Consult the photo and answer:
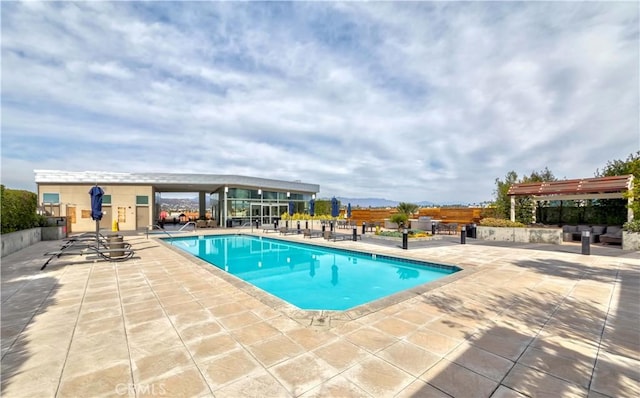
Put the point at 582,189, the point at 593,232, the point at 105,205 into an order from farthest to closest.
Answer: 1. the point at 105,205
2. the point at 593,232
3. the point at 582,189

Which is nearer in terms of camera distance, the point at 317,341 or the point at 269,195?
the point at 317,341

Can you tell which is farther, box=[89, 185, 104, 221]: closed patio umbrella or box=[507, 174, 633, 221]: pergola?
box=[507, 174, 633, 221]: pergola

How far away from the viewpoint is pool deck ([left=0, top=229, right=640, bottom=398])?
227cm

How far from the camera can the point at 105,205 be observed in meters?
18.4

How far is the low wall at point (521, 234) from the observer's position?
477 inches

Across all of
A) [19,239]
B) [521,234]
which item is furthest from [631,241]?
[19,239]

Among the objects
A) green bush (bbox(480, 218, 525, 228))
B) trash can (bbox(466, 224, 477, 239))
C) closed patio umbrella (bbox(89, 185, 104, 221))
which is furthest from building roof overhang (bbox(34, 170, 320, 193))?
green bush (bbox(480, 218, 525, 228))

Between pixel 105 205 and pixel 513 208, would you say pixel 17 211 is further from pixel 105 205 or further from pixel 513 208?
pixel 513 208

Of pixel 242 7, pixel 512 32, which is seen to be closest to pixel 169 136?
pixel 242 7

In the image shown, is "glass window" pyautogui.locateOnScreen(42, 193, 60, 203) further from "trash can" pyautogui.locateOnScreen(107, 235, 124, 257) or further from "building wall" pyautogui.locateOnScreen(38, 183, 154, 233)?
"trash can" pyautogui.locateOnScreen(107, 235, 124, 257)

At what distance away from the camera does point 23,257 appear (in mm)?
8750

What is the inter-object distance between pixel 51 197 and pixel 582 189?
3143 centimetres

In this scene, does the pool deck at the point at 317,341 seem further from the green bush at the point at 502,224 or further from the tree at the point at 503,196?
the tree at the point at 503,196

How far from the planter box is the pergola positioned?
1.83 m
